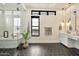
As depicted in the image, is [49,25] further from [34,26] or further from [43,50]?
[34,26]

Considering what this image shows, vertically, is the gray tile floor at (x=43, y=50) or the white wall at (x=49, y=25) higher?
the white wall at (x=49, y=25)

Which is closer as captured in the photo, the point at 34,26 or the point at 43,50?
the point at 34,26

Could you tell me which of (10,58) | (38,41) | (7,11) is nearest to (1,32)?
(7,11)

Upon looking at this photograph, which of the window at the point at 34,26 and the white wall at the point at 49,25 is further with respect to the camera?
the white wall at the point at 49,25

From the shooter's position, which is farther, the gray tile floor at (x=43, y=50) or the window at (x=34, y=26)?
the gray tile floor at (x=43, y=50)

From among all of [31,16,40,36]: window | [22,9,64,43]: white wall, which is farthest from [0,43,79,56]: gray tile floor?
[31,16,40,36]: window

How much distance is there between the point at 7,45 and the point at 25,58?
5.68ft

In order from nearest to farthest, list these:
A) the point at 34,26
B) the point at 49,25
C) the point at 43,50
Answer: the point at 34,26
the point at 43,50
the point at 49,25

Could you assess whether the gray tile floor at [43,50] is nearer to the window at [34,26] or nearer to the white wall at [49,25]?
the white wall at [49,25]

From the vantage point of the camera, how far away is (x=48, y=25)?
3.84 m

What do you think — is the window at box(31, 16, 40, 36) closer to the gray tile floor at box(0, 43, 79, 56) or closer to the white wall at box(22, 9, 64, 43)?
the white wall at box(22, 9, 64, 43)

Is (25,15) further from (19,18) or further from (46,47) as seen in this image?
(46,47)

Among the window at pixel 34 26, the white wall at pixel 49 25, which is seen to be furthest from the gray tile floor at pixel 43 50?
the window at pixel 34 26

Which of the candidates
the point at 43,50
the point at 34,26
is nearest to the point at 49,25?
the point at 43,50
